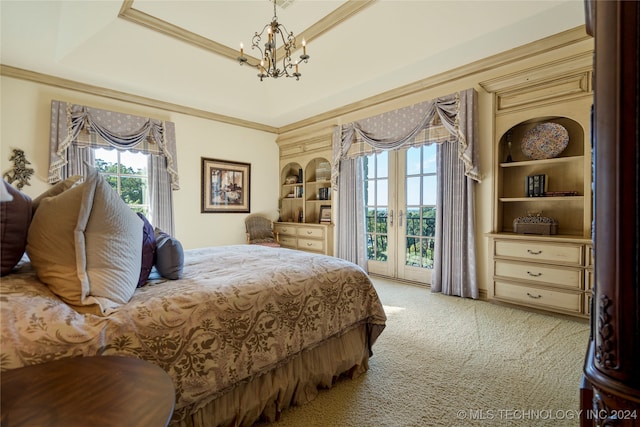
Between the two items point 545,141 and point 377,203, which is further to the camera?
point 377,203

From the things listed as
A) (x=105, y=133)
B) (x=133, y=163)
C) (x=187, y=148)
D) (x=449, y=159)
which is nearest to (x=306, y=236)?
(x=187, y=148)

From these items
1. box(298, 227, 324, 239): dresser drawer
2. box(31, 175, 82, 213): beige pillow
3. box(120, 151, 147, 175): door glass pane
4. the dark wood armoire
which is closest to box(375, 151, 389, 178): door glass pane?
box(298, 227, 324, 239): dresser drawer

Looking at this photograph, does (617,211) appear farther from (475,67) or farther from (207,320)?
(475,67)

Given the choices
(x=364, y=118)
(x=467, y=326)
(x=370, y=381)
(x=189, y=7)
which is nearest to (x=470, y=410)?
(x=370, y=381)

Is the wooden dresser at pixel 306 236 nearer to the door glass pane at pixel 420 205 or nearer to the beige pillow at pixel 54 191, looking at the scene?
the door glass pane at pixel 420 205

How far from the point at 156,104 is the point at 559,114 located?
5.12 m

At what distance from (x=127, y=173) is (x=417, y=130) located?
13.6 ft

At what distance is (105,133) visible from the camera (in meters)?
3.88

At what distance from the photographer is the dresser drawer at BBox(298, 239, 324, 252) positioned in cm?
506

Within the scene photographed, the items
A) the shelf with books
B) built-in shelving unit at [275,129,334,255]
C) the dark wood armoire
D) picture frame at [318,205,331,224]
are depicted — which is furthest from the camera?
picture frame at [318,205,331,224]

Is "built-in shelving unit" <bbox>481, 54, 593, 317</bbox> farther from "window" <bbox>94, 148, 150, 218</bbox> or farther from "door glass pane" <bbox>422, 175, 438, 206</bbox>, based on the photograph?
"window" <bbox>94, 148, 150, 218</bbox>

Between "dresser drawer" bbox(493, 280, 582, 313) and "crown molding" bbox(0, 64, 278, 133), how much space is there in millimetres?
4693

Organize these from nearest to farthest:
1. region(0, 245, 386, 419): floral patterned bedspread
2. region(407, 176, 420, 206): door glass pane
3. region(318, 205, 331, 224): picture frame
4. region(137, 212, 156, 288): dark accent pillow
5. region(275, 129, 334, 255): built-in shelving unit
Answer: region(0, 245, 386, 419): floral patterned bedspread < region(137, 212, 156, 288): dark accent pillow < region(407, 176, 420, 206): door glass pane < region(275, 129, 334, 255): built-in shelving unit < region(318, 205, 331, 224): picture frame

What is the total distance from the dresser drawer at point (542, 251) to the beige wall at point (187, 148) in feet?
13.3
